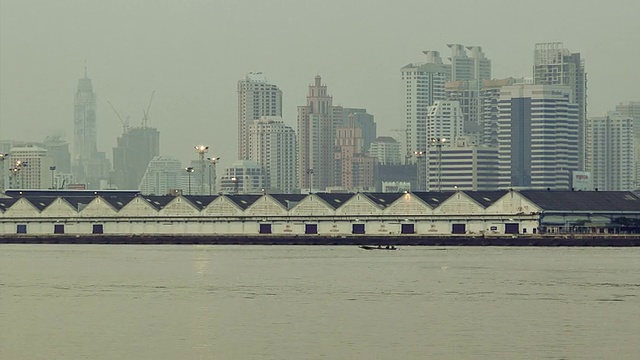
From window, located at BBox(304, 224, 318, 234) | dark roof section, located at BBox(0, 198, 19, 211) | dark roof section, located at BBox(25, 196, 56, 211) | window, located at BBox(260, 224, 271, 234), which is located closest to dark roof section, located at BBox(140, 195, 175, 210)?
dark roof section, located at BBox(25, 196, 56, 211)

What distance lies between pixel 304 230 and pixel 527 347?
123733mm

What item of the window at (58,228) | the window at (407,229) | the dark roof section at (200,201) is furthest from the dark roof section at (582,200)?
the window at (58,228)

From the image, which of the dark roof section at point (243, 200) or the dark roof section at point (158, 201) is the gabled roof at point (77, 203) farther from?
the dark roof section at point (243, 200)

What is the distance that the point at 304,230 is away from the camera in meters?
181

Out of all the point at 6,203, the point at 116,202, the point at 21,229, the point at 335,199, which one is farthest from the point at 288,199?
the point at 6,203

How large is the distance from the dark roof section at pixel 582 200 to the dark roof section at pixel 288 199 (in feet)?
86.9

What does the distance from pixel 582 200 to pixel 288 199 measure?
113 ft

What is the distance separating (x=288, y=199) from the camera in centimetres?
18575

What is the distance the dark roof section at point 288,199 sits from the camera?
183 meters

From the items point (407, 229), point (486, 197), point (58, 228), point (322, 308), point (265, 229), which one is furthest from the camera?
point (58, 228)

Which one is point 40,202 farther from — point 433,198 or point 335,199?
point 433,198

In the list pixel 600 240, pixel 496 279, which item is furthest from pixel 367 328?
pixel 600 240

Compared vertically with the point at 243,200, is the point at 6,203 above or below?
below

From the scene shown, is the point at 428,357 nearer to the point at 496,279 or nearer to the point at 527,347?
the point at 527,347
